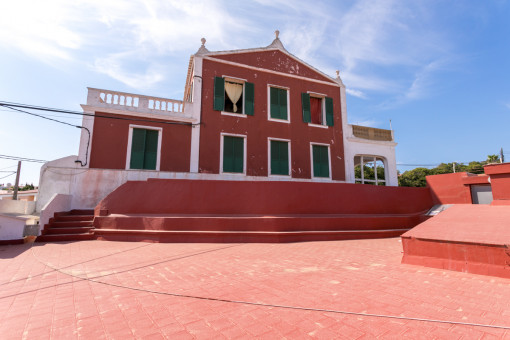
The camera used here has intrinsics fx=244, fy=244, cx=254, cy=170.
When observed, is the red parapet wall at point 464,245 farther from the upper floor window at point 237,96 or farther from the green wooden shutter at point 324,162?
the upper floor window at point 237,96

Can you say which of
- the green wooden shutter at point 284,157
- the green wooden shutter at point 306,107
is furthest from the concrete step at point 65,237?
the green wooden shutter at point 306,107

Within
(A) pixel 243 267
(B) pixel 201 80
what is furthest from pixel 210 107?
(A) pixel 243 267

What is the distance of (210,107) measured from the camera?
40.0ft

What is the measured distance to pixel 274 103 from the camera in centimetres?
1343

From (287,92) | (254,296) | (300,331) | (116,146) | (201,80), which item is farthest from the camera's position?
(287,92)

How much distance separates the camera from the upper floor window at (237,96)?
12.7 meters

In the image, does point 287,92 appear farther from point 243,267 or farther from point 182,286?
point 182,286

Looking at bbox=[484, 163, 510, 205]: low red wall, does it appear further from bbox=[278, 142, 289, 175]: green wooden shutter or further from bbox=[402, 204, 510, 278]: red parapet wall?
bbox=[278, 142, 289, 175]: green wooden shutter

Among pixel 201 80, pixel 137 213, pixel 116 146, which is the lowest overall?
pixel 137 213

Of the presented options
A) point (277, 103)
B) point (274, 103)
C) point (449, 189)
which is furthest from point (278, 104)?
point (449, 189)

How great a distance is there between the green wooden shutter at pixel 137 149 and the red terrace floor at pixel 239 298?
5810 mm

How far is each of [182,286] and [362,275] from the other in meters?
2.94

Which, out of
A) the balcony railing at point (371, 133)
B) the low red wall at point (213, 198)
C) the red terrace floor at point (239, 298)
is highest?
the balcony railing at point (371, 133)

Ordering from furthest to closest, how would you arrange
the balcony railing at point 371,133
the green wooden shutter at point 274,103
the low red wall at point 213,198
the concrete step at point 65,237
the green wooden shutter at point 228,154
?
the balcony railing at point 371,133 → the green wooden shutter at point 274,103 → the green wooden shutter at point 228,154 → the low red wall at point 213,198 → the concrete step at point 65,237
